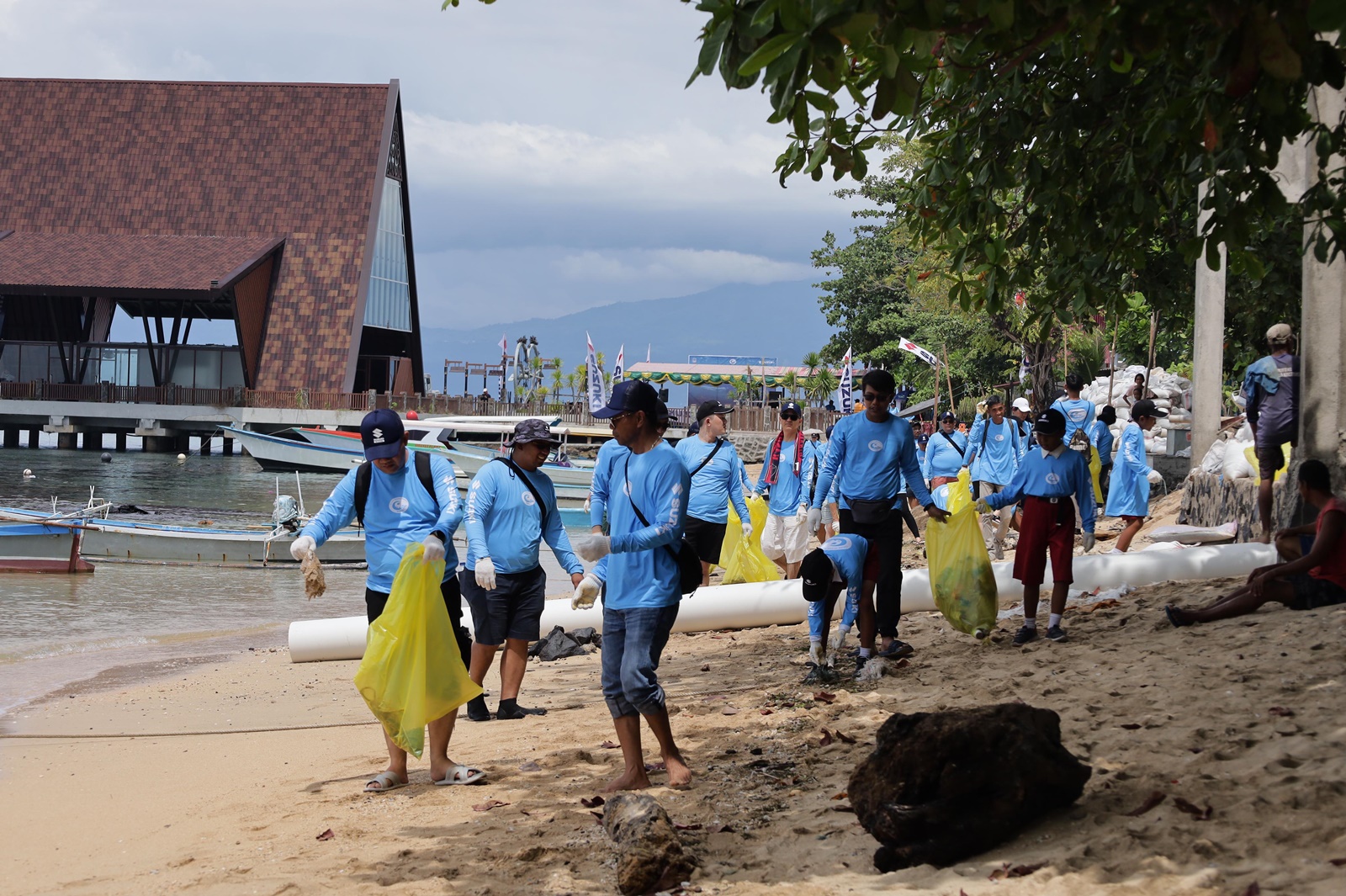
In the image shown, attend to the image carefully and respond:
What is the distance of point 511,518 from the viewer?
6816 millimetres

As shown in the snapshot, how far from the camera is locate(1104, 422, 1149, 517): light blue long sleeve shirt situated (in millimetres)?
12008

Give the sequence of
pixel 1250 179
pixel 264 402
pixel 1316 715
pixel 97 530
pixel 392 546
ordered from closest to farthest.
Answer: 1. pixel 1316 715
2. pixel 1250 179
3. pixel 392 546
4. pixel 97 530
5. pixel 264 402

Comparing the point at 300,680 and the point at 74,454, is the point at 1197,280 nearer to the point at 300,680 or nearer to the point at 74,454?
the point at 300,680

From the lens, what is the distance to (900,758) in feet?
13.5

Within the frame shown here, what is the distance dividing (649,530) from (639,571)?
212 mm

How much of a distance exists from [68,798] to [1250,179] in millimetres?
6426

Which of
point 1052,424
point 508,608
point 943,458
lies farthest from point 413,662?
point 943,458

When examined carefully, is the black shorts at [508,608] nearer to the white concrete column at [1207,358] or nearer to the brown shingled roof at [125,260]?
the white concrete column at [1207,358]

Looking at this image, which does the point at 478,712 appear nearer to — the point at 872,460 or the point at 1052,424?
the point at 872,460

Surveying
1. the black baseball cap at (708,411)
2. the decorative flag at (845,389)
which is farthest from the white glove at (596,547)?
the decorative flag at (845,389)

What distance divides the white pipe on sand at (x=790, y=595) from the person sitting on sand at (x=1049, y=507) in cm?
110

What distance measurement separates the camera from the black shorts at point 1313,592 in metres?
6.34

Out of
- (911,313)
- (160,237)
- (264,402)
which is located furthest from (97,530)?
(160,237)

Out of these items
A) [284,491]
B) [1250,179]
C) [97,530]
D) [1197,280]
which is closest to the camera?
[1250,179]
